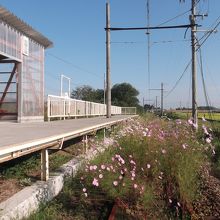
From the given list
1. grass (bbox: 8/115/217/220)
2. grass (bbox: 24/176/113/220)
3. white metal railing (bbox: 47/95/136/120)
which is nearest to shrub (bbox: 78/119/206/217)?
grass (bbox: 8/115/217/220)

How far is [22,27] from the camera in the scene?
1748 cm

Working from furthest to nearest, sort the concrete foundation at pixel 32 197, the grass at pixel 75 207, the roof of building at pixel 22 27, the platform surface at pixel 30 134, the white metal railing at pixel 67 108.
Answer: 1. the white metal railing at pixel 67 108
2. the roof of building at pixel 22 27
3. the grass at pixel 75 207
4. the platform surface at pixel 30 134
5. the concrete foundation at pixel 32 197

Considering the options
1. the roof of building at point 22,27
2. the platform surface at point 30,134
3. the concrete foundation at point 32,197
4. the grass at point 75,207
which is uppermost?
the roof of building at point 22,27

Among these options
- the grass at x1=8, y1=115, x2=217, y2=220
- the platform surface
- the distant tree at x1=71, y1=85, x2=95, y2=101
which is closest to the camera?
the platform surface

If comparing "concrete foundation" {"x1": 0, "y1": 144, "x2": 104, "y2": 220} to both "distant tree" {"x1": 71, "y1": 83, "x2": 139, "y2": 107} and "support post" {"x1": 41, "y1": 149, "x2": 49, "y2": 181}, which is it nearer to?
"support post" {"x1": 41, "y1": 149, "x2": 49, "y2": 181}

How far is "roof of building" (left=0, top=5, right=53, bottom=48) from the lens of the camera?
51.0 feet

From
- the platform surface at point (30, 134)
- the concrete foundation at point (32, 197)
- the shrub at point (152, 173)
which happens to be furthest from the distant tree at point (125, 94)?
the concrete foundation at point (32, 197)

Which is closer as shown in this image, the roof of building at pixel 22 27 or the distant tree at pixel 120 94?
the roof of building at pixel 22 27

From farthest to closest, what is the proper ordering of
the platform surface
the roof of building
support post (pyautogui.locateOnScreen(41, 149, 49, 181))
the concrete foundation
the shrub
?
1. the roof of building
2. support post (pyautogui.locateOnScreen(41, 149, 49, 181))
3. the shrub
4. the platform surface
5. the concrete foundation

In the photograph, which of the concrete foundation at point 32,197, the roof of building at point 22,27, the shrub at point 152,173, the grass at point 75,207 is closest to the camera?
the concrete foundation at point 32,197

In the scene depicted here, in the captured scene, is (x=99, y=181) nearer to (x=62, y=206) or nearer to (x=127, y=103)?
(x=62, y=206)

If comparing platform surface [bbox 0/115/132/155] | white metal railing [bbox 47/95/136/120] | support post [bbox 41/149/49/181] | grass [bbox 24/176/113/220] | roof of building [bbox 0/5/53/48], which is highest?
roof of building [bbox 0/5/53/48]

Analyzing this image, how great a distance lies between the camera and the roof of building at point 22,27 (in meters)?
15.5

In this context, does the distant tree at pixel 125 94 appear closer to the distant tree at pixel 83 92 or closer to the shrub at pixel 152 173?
the distant tree at pixel 83 92
